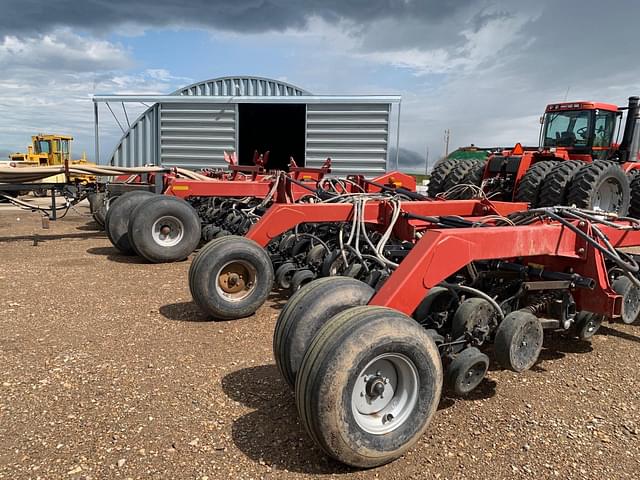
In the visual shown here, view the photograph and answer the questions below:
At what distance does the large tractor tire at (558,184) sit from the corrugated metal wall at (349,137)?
5.56 meters

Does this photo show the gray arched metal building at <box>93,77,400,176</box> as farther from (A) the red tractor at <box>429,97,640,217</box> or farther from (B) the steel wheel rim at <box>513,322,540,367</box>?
(B) the steel wheel rim at <box>513,322,540,367</box>

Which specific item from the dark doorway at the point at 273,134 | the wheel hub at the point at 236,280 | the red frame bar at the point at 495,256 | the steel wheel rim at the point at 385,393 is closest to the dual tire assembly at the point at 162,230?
the wheel hub at the point at 236,280

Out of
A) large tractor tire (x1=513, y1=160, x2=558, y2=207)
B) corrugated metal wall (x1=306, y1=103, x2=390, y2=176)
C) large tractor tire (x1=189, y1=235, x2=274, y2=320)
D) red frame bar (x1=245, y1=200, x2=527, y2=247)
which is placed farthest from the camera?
corrugated metal wall (x1=306, y1=103, x2=390, y2=176)

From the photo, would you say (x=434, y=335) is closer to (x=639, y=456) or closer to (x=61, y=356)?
(x=639, y=456)

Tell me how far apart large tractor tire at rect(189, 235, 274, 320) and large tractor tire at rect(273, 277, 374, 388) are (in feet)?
4.60

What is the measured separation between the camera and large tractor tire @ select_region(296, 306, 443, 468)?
2055mm

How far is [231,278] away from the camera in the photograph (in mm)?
4195

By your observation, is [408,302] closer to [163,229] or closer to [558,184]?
[163,229]

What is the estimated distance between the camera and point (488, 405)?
285 cm

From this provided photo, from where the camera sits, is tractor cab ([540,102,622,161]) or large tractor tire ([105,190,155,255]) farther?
tractor cab ([540,102,622,161])

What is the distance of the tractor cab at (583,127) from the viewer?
8.24 meters

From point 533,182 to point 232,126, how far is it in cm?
807

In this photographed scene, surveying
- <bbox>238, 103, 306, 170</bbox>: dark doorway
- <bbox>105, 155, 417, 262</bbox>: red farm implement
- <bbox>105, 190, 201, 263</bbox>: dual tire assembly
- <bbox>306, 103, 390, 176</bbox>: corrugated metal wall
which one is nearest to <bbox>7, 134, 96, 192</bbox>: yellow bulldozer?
<bbox>238, 103, 306, 170</bbox>: dark doorway

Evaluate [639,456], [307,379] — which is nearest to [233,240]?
[307,379]
